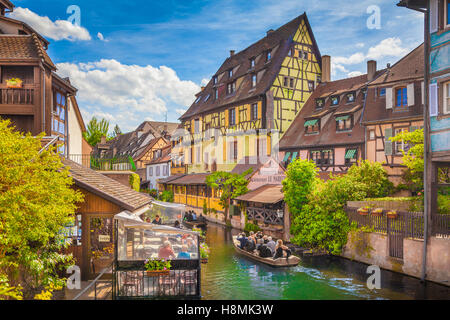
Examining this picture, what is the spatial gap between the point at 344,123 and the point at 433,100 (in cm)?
1434

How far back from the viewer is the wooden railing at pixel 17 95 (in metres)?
16.9

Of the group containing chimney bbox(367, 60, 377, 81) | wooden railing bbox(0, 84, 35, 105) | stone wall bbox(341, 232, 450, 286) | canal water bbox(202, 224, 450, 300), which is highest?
chimney bbox(367, 60, 377, 81)

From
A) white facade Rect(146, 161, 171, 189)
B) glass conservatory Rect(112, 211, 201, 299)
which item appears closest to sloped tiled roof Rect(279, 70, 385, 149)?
glass conservatory Rect(112, 211, 201, 299)

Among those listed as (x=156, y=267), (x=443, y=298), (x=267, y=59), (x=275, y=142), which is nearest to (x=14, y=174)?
(x=156, y=267)

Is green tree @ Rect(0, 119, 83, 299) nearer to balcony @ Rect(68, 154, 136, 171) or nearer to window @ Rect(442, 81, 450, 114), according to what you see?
balcony @ Rect(68, 154, 136, 171)

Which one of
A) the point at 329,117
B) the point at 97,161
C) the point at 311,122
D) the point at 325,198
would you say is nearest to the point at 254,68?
the point at 311,122

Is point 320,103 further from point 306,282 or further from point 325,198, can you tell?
point 306,282

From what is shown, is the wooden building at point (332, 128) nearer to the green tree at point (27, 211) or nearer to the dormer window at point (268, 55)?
the dormer window at point (268, 55)

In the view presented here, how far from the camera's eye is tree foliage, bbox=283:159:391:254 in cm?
1858

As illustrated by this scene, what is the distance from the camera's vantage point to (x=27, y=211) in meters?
8.68

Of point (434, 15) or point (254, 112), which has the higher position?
point (434, 15)

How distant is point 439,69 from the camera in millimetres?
14016

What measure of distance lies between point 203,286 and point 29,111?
425 inches

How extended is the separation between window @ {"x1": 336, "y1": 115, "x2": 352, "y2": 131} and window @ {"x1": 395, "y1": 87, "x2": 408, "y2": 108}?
4.88 meters
